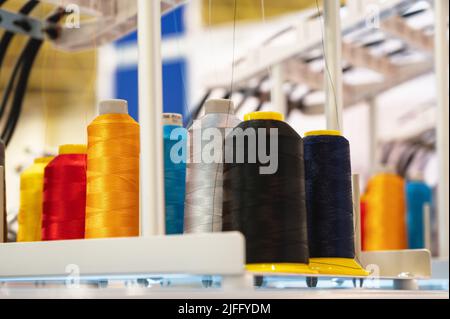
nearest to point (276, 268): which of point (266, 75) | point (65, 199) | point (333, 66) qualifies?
point (65, 199)

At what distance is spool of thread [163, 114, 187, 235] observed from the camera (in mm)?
1443

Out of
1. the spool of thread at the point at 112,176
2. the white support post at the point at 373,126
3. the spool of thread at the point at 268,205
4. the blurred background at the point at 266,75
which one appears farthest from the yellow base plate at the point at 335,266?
the white support post at the point at 373,126

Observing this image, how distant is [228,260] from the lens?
103cm

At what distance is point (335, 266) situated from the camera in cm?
141

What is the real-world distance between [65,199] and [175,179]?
0.71 feet

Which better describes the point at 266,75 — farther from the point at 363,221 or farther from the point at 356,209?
the point at 356,209

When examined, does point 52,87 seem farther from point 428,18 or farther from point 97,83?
point 428,18

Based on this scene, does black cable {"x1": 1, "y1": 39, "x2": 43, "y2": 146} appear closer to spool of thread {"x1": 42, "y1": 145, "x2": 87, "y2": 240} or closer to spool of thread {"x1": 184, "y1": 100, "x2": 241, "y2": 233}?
spool of thread {"x1": 42, "y1": 145, "x2": 87, "y2": 240}

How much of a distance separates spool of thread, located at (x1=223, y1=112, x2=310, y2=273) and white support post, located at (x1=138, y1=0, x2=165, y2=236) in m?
0.11

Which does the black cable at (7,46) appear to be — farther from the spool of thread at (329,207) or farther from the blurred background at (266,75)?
the spool of thread at (329,207)

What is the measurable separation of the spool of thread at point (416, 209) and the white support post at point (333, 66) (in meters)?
1.81

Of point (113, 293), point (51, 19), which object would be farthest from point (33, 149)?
point (113, 293)

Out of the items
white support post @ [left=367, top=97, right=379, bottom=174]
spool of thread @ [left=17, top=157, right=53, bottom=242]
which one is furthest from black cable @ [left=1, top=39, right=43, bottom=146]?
white support post @ [left=367, top=97, right=379, bottom=174]
